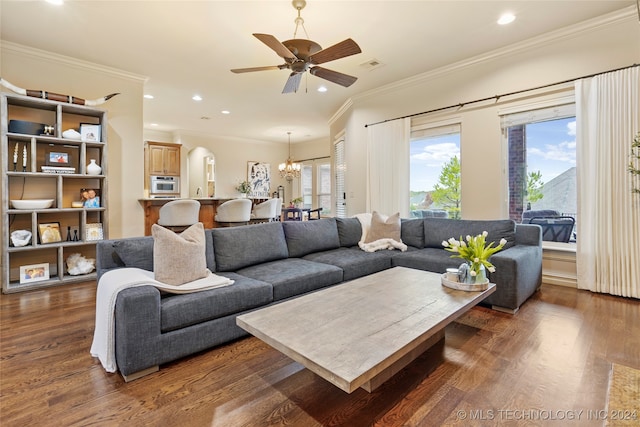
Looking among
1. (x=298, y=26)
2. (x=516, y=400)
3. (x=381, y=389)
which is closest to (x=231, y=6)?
(x=298, y=26)

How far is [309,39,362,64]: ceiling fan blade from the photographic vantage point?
2.60 metres

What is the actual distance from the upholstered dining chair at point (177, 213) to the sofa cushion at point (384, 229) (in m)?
2.86

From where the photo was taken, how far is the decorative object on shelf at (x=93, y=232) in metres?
4.02

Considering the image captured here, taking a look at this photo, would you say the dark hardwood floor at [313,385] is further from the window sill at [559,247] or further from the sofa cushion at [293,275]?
the window sill at [559,247]

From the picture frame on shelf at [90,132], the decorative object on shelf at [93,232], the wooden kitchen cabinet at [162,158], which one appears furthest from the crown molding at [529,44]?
the wooden kitchen cabinet at [162,158]

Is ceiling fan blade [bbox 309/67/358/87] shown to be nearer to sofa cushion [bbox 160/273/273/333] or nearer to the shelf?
sofa cushion [bbox 160/273/273/333]

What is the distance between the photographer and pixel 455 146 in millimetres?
4590

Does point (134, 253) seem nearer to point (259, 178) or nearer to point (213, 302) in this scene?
point (213, 302)

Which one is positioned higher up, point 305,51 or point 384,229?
point 305,51

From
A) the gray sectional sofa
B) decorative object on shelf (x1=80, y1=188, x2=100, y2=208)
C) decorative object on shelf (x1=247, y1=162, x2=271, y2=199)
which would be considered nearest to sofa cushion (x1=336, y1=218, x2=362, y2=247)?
the gray sectional sofa

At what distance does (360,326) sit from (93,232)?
4109mm

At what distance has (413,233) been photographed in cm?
400

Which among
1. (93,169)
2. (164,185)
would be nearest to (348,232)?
(93,169)

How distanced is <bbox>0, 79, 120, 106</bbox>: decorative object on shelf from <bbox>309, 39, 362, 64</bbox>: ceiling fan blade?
302 centimetres
